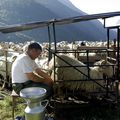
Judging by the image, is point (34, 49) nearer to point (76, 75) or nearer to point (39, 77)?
point (39, 77)

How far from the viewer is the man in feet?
24.6

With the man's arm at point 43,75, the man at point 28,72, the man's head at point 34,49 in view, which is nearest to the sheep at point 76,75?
the man's arm at point 43,75

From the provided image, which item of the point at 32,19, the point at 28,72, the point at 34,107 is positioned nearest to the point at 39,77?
the point at 28,72

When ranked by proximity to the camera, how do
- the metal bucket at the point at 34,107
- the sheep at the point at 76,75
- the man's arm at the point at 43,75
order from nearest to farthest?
1. the metal bucket at the point at 34,107
2. the man's arm at the point at 43,75
3. the sheep at the point at 76,75

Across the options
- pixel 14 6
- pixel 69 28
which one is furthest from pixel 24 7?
pixel 69 28

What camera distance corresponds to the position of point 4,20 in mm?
175750

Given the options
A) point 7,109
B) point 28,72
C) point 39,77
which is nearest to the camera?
point 28,72

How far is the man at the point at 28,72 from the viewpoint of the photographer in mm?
7512

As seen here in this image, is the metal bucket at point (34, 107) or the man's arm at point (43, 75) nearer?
the metal bucket at point (34, 107)

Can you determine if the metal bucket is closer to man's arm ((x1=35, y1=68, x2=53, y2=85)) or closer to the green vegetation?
man's arm ((x1=35, y1=68, x2=53, y2=85))

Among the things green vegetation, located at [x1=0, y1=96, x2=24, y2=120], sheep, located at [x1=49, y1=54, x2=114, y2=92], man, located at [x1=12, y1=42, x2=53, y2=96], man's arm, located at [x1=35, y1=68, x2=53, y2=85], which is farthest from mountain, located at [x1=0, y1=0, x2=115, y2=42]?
man, located at [x1=12, y1=42, x2=53, y2=96]

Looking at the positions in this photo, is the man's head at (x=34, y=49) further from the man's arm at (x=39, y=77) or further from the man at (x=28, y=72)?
the man's arm at (x=39, y=77)

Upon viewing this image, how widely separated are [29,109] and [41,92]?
38cm

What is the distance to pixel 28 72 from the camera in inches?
295
